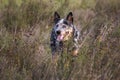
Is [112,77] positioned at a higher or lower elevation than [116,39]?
lower

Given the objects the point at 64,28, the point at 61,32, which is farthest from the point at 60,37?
the point at 64,28

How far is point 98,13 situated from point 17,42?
5996 millimetres

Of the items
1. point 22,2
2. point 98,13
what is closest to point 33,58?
point 22,2

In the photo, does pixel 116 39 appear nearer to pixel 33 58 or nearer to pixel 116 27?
pixel 116 27

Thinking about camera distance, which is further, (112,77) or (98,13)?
(98,13)

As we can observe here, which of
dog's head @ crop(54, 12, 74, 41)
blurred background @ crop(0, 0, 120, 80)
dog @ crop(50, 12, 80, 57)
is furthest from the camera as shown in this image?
dog's head @ crop(54, 12, 74, 41)

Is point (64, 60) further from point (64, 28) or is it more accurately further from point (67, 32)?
point (64, 28)

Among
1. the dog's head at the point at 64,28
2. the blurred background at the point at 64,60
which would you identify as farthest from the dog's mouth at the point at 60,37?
the blurred background at the point at 64,60

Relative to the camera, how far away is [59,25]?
7.26 metres

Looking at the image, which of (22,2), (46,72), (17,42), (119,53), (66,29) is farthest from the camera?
(22,2)

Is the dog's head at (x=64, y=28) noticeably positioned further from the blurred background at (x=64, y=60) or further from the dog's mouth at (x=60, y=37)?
the blurred background at (x=64, y=60)

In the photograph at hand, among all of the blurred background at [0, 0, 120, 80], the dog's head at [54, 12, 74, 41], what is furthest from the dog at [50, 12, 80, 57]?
the blurred background at [0, 0, 120, 80]

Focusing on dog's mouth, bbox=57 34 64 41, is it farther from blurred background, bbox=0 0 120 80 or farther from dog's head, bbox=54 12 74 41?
blurred background, bbox=0 0 120 80

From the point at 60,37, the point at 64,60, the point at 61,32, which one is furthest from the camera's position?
the point at 61,32
